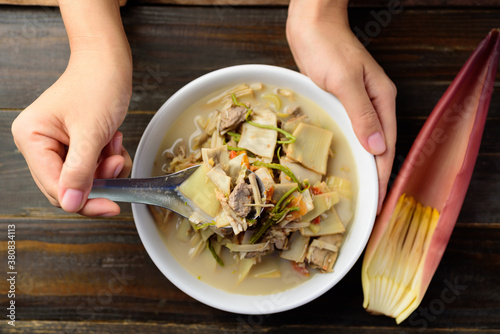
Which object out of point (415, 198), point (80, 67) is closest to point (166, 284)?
point (80, 67)

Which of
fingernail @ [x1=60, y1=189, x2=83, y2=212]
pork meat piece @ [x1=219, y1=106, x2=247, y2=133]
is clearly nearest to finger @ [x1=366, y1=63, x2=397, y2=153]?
pork meat piece @ [x1=219, y1=106, x2=247, y2=133]

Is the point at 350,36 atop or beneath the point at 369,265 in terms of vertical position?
atop

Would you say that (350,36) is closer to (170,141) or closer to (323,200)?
(323,200)

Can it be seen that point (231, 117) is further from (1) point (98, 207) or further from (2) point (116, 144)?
(1) point (98, 207)

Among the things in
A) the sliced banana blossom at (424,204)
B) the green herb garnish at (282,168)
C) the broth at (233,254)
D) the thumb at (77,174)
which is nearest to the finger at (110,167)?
the thumb at (77,174)

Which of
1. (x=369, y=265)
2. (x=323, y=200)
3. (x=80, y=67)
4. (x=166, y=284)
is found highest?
(x=80, y=67)

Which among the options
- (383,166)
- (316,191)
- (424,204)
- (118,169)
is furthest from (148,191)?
(424,204)
